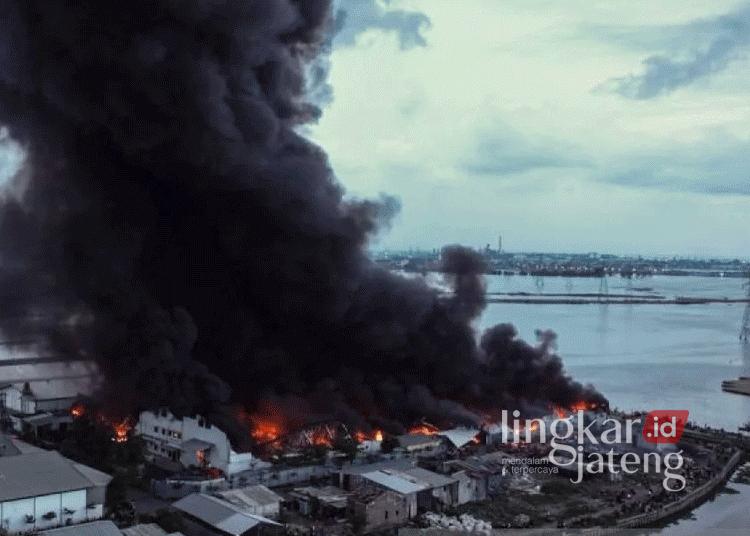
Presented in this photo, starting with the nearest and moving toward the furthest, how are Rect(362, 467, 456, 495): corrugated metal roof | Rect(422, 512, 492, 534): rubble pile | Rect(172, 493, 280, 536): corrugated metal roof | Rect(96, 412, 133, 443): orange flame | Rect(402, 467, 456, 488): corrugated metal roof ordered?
Rect(172, 493, 280, 536): corrugated metal roof → Rect(422, 512, 492, 534): rubble pile → Rect(362, 467, 456, 495): corrugated metal roof → Rect(402, 467, 456, 488): corrugated metal roof → Rect(96, 412, 133, 443): orange flame

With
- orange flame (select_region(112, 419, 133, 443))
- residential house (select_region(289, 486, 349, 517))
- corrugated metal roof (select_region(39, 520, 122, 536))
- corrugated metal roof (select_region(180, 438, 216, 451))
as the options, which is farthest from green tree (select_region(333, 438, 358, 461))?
corrugated metal roof (select_region(39, 520, 122, 536))

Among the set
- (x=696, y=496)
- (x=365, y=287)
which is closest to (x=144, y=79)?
(x=365, y=287)

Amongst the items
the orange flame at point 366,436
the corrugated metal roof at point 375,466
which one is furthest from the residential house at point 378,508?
the orange flame at point 366,436

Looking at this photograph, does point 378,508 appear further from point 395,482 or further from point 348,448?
point 348,448

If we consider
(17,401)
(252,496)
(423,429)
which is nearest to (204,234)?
(17,401)

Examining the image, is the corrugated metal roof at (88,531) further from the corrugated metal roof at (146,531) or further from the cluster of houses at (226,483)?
the corrugated metal roof at (146,531)

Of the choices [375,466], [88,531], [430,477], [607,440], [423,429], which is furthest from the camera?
[423,429]

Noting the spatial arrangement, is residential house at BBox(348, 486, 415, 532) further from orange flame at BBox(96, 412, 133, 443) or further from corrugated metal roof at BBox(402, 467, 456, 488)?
orange flame at BBox(96, 412, 133, 443)

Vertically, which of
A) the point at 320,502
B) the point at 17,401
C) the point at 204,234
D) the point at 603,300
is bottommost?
the point at 320,502
